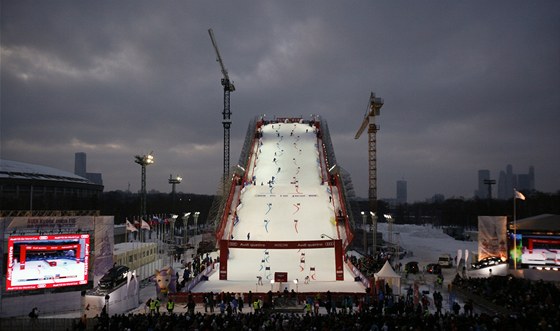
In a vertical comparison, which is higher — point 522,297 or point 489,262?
point 489,262

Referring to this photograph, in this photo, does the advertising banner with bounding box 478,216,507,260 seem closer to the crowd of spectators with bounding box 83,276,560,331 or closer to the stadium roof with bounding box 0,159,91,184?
the crowd of spectators with bounding box 83,276,560,331

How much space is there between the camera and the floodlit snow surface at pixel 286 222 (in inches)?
946

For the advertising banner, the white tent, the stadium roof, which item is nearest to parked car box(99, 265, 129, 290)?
the white tent

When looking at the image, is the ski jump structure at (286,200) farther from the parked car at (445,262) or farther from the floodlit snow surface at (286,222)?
the parked car at (445,262)

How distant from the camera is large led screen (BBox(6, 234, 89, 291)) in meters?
17.9

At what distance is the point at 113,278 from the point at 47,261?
325 cm

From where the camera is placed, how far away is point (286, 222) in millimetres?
29141

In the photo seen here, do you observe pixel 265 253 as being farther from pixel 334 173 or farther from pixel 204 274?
pixel 334 173

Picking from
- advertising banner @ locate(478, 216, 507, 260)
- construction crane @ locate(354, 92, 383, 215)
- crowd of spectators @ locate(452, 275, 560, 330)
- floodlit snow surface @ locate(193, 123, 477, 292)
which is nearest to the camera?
crowd of spectators @ locate(452, 275, 560, 330)

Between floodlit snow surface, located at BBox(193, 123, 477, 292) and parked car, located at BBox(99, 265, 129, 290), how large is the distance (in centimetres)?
363

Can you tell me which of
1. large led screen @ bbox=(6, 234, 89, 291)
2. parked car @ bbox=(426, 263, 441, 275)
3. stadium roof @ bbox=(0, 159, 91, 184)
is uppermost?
stadium roof @ bbox=(0, 159, 91, 184)

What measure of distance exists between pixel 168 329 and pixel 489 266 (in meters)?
20.0

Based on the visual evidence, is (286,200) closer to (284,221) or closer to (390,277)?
(284,221)

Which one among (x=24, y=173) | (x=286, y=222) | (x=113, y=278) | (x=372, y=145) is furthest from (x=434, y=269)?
(x=24, y=173)
